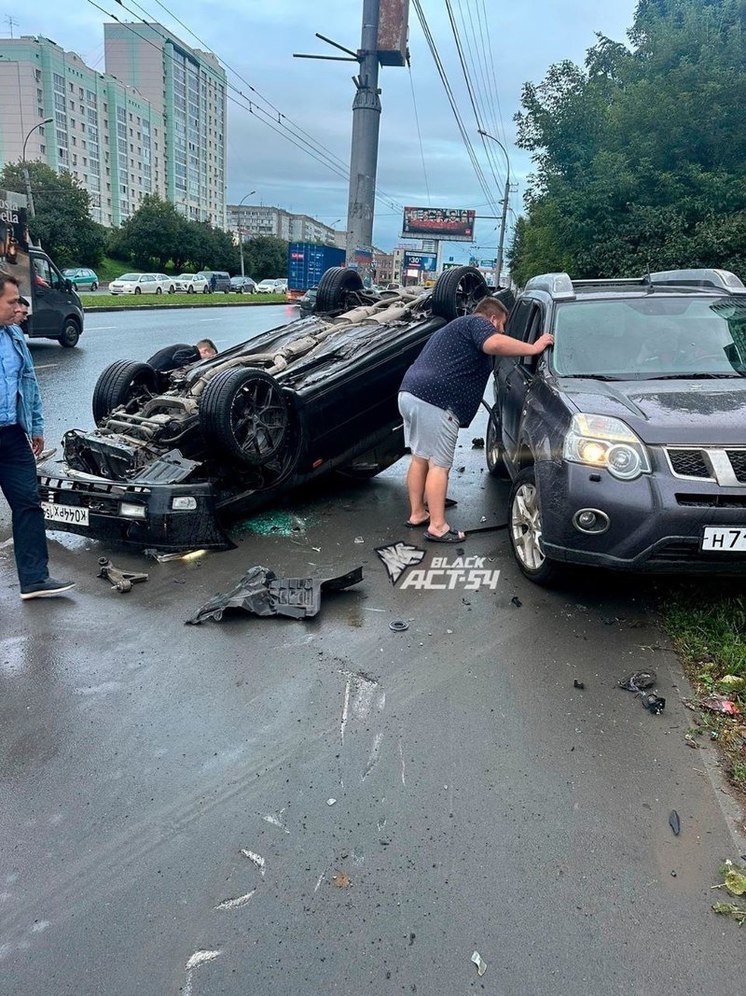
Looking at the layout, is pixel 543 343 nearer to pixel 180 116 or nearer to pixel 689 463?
pixel 689 463

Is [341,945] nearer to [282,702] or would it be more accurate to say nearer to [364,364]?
[282,702]

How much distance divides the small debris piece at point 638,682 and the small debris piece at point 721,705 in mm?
245

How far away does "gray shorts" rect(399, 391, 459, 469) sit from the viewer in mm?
5488

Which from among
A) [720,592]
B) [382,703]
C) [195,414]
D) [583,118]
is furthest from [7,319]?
[583,118]

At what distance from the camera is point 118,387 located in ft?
20.7

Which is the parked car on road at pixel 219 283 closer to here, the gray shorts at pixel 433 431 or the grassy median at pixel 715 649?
the gray shorts at pixel 433 431

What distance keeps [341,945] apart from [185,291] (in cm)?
5440

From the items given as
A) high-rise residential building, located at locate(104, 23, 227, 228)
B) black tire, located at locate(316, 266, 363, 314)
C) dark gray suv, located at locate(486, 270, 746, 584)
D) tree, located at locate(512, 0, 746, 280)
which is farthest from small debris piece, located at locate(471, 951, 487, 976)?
high-rise residential building, located at locate(104, 23, 227, 228)

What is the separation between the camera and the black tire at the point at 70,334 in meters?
17.0

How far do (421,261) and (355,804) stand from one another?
268 ft

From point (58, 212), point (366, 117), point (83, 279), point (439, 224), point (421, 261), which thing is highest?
point (439, 224)

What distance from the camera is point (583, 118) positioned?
16.8m

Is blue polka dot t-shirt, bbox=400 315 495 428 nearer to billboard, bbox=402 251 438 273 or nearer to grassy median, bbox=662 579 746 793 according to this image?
grassy median, bbox=662 579 746 793

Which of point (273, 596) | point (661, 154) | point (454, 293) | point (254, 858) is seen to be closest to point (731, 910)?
point (254, 858)
